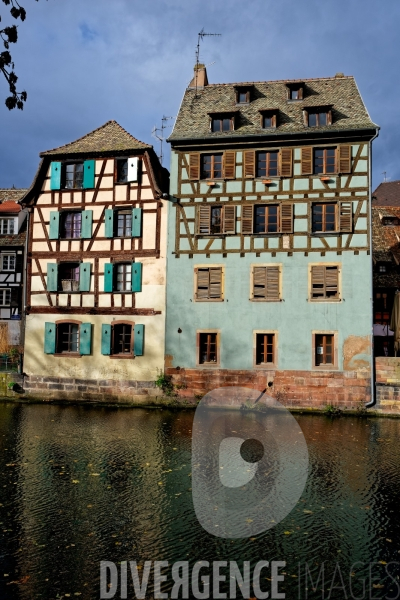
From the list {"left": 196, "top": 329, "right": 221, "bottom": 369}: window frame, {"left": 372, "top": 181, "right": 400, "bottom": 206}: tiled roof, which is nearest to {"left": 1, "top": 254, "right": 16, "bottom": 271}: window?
{"left": 196, "top": 329, "right": 221, "bottom": 369}: window frame

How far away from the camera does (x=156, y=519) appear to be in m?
8.36

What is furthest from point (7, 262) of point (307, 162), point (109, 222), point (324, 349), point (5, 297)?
point (324, 349)

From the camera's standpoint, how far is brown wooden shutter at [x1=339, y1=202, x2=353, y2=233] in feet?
66.4

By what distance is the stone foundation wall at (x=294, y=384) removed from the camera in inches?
776

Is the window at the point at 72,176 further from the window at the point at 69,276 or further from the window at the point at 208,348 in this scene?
the window at the point at 208,348

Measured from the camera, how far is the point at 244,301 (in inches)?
824

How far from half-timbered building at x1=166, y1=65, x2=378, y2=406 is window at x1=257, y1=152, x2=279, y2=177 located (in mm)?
55

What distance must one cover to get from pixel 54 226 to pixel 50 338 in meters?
5.02

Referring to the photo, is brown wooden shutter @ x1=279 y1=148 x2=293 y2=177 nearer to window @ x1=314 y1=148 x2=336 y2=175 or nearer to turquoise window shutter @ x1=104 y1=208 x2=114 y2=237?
window @ x1=314 y1=148 x2=336 y2=175

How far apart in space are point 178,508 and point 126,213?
51.7 ft

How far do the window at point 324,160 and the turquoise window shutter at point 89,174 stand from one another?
968cm

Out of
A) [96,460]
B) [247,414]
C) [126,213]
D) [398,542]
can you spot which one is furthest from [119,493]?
[126,213]

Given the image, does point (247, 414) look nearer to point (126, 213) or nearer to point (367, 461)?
point (367, 461)

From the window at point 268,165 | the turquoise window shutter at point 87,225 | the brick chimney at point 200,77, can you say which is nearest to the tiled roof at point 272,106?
the brick chimney at point 200,77
